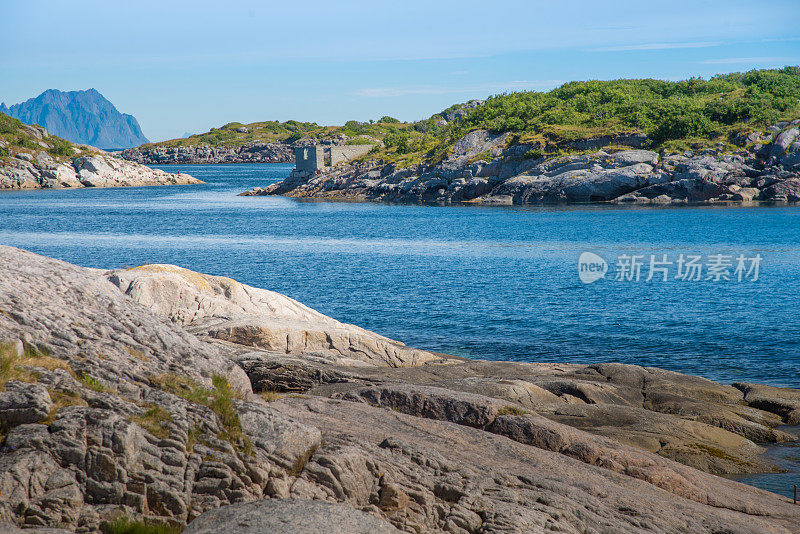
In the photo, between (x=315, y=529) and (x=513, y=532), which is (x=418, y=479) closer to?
(x=513, y=532)

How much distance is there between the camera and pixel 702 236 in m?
73.0

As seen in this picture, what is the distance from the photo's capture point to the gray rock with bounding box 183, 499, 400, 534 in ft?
26.0

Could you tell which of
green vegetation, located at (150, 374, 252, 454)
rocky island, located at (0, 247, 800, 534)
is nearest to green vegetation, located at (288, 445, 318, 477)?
→ rocky island, located at (0, 247, 800, 534)

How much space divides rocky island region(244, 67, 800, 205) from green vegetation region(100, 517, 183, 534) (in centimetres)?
10923

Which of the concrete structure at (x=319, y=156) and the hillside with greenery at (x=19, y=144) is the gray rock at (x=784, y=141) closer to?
the concrete structure at (x=319, y=156)

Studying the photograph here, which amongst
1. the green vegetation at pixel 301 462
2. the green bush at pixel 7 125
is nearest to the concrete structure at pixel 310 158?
the green bush at pixel 7 125

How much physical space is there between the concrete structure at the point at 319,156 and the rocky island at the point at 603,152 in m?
1.81

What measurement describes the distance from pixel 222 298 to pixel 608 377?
15266 mm

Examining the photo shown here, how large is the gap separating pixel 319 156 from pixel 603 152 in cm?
7039

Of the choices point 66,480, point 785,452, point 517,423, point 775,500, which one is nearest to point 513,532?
point 517,423

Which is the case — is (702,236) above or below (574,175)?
below

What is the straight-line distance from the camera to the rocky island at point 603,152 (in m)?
108

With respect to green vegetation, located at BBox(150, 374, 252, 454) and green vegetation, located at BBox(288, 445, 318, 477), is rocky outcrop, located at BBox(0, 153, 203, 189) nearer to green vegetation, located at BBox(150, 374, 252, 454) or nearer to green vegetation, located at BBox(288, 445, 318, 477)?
green vegetation, located at BBox(150, 374, 252, 454)

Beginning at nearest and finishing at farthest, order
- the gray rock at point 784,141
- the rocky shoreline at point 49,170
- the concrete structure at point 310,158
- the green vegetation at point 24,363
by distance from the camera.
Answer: the green vegetation at point 24,363, the gray rock at point 784,141, the concrete structure at point 310,158, the rocky shoreline at point 49,170
